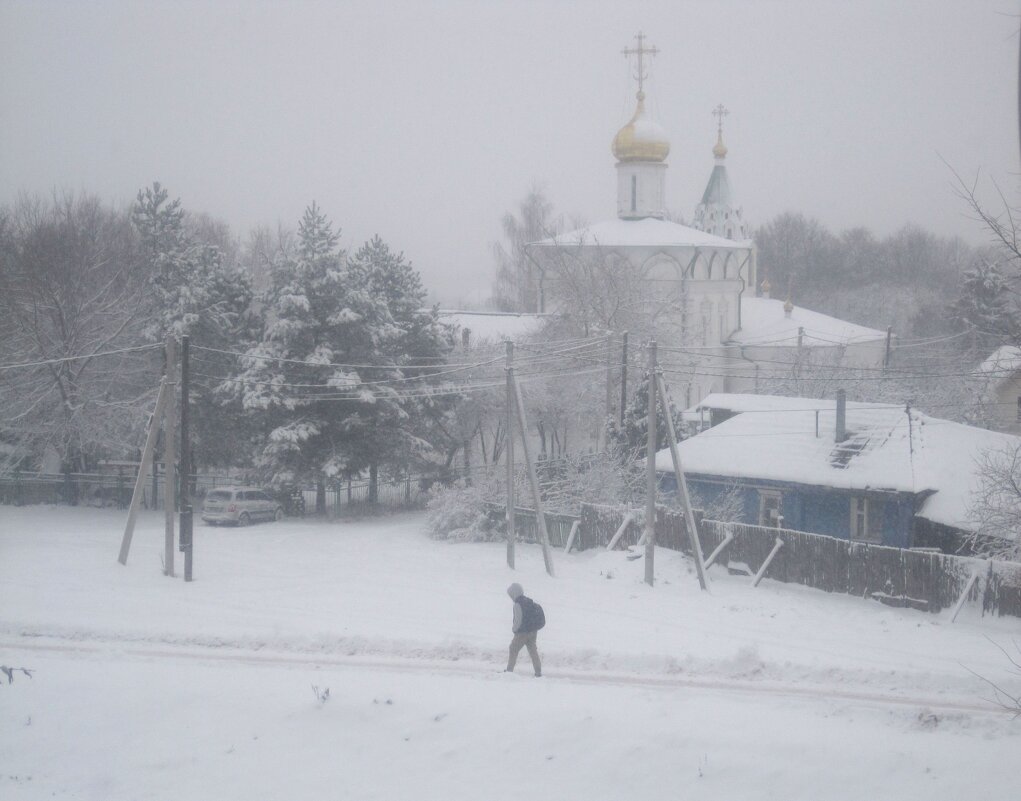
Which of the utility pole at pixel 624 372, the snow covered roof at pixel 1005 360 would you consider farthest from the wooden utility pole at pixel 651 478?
the utility pole at pixel 624 372

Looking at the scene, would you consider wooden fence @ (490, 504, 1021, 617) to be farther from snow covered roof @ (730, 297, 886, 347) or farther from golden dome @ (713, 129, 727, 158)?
golden dome @ (713, 129, 727, 158)

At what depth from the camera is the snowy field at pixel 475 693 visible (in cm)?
1021

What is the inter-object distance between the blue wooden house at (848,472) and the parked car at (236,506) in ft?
44.0

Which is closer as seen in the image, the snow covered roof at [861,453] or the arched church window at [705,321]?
the snow covered roof at [861,453]

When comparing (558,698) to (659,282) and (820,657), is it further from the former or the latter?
(659,282)

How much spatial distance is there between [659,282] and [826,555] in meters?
34.6

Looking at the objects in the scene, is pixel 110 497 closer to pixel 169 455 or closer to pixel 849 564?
pixel 169 455

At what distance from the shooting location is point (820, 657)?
50.2 ft

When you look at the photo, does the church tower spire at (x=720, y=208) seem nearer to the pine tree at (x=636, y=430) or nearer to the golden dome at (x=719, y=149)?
the golden dome at (x=719, y=149)

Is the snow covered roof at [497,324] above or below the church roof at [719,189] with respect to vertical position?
below

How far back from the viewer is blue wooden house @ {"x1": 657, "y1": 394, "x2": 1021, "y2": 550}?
24.2 m

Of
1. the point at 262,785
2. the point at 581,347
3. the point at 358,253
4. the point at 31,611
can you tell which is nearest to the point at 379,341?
the point at 358,253

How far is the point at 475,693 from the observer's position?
12.2m

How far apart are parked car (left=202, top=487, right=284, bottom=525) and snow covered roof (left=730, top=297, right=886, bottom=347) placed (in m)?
34.9
